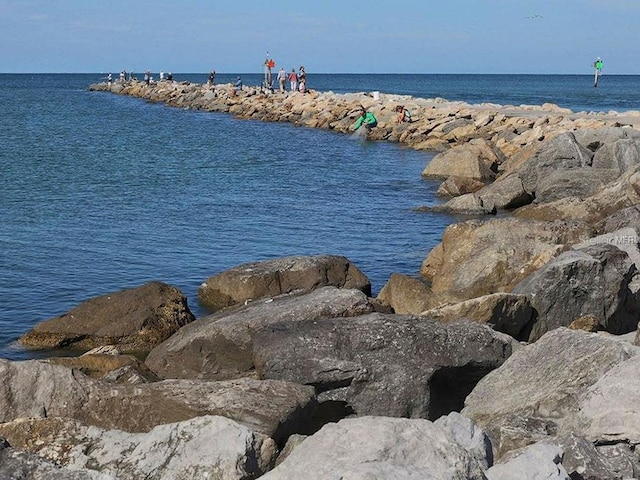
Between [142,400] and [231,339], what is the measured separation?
271 centimetres

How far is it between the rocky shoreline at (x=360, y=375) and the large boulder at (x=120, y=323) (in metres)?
0.02

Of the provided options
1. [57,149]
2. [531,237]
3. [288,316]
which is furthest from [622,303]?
[57,149]

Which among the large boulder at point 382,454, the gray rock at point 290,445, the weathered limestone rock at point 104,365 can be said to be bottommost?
the weathered limestone rock at point 104,365

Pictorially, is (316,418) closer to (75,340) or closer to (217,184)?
(75,340)

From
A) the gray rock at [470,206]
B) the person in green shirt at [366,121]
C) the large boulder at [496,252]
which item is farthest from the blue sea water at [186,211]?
the large boulder at [496,252]

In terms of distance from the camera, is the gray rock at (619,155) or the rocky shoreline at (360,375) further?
the gray rock at (619,155)

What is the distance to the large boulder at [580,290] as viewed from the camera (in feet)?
38.8

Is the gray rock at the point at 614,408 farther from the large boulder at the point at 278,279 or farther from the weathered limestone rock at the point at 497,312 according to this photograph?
the large boulder at the point at 278,279

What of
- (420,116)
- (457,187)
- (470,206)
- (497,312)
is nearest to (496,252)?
(497,312)

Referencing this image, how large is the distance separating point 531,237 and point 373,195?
13012mm

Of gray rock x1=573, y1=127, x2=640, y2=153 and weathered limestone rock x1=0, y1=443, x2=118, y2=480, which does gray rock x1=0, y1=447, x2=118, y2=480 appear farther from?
gray rock x1=573, y1=127, x2=640, y2=153

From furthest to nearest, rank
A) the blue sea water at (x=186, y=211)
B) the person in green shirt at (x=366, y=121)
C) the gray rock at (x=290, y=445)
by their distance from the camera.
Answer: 1. the person in green shirt at (x=366, y=121)
2. the blue sea water at (x=186, y=211)
3. the gray rock at (x=290, y=445)

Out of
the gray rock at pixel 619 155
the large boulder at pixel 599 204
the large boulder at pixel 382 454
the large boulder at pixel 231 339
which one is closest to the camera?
the large boulder at pixel 382 454

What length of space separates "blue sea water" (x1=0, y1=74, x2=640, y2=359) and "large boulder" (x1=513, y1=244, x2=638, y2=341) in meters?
4.69
